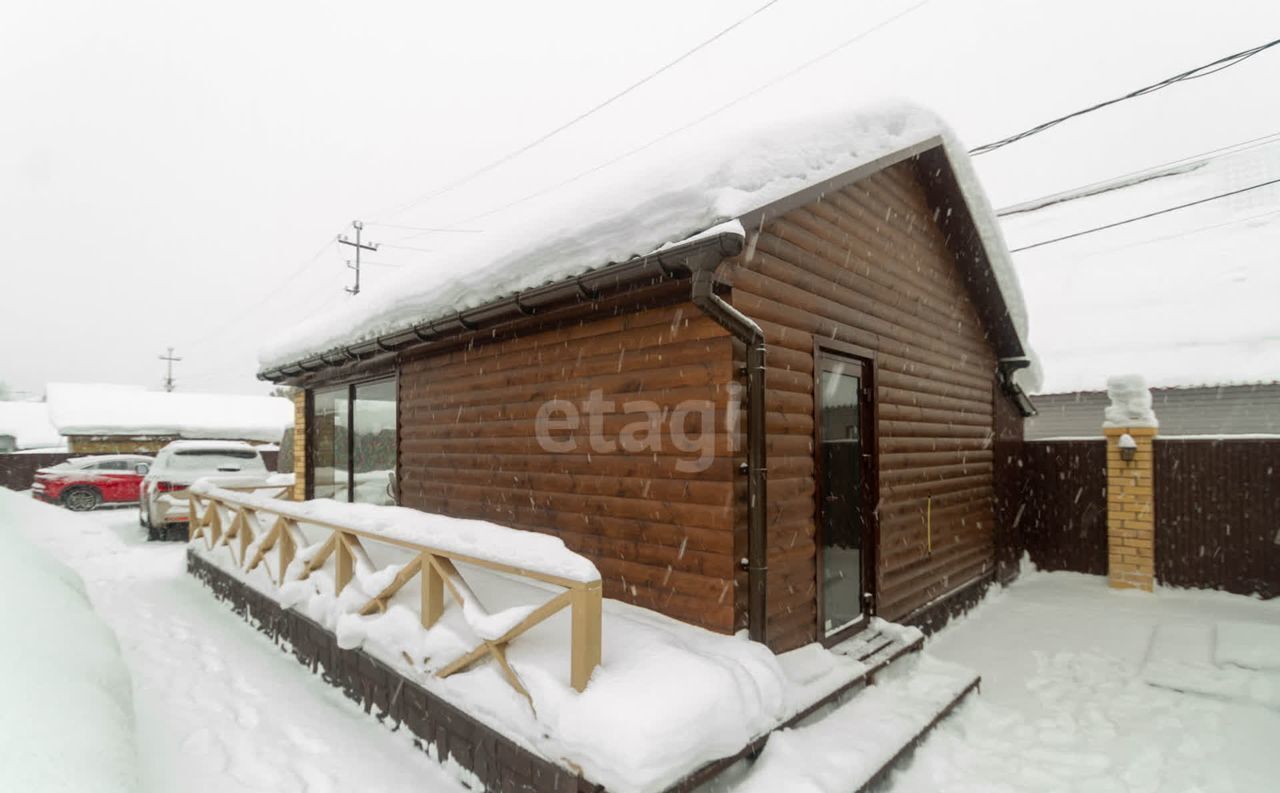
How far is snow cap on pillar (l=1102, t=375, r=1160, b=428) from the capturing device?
6961 millimetres

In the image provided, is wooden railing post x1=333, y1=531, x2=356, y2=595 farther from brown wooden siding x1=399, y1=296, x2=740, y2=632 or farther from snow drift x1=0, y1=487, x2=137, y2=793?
snow drift x1=0, y1=487, x2=137, y2=793

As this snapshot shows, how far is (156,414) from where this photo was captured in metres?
28.0

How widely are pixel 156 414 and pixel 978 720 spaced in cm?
3416

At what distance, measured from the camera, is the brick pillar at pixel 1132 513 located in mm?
6855

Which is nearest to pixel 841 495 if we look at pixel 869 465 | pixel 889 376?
pixel 869 465

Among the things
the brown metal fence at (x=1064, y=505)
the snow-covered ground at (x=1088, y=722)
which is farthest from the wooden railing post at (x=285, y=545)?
the brown metal fence at (x=1064, y=505)

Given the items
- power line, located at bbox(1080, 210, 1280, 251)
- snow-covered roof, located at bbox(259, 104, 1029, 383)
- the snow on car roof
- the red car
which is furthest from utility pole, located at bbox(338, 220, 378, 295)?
power line, located at bbox(1080, 210, 1280, 251)

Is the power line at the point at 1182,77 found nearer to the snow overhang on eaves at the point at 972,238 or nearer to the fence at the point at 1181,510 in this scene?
the snow overhang on eaves at the point at 972,238

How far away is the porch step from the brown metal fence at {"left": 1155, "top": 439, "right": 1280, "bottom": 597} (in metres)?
4.45

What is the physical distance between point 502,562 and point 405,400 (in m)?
3.91

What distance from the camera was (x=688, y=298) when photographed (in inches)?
143

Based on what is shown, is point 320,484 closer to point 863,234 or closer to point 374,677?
point 374,677

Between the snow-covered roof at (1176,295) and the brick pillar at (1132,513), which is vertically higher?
the snow-covered roof at (1176,295)

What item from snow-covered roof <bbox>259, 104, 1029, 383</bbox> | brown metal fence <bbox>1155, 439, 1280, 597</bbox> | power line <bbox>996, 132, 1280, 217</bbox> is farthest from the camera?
power line <bbox>996, 132, 1280, 217</bbox>
